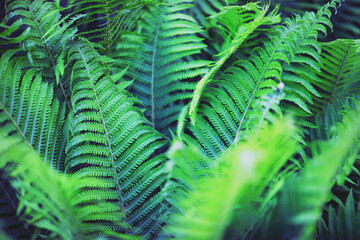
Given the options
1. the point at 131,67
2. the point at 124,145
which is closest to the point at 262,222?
the point at 124,145

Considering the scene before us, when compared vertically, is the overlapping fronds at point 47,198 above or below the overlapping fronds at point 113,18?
below

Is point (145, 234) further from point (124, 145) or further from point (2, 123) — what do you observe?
point (2, 123)

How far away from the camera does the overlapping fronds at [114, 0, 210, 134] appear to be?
1178 millimetres

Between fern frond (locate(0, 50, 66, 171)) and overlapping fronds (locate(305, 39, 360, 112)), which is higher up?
overlapping fronds (locate(305, 39, 360, 112))

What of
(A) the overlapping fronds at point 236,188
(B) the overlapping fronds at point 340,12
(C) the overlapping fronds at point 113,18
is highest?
(B) the overlapping fronds at point 340,12

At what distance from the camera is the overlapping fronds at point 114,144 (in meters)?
0.95

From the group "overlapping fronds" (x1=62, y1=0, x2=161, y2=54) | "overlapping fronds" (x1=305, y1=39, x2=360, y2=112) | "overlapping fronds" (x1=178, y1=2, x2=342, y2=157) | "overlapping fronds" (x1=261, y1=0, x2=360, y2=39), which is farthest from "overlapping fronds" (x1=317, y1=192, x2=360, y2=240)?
"overlapping fronds" (x1=62, y1=0, x2=161, y2=54)

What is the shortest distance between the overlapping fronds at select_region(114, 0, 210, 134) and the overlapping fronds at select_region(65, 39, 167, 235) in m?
0.20

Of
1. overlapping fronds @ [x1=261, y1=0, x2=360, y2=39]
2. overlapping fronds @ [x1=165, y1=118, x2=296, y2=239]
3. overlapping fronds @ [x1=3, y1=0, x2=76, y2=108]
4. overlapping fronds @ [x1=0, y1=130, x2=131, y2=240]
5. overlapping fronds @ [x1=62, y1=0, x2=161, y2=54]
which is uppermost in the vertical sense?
overlapping fronds @ [x1=261, y1=0, x2=360, y2=39]

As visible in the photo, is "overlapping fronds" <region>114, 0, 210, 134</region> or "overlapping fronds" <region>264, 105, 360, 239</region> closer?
"overlapping fronds" <region>264, 105, 360, 239</region>

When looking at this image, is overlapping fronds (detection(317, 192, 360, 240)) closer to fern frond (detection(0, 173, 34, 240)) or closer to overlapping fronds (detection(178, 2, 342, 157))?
overlapping fronds (detection(178, 2, 342, 157))

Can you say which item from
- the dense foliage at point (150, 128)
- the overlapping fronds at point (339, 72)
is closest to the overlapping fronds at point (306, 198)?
the dense foliage at point (150, 128)

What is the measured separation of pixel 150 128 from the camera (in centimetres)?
103

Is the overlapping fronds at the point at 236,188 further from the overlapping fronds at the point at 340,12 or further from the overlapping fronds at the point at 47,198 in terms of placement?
the overlapping fronds at the point at 340,12
